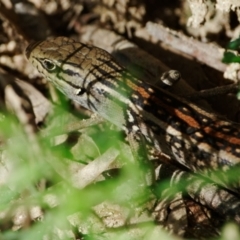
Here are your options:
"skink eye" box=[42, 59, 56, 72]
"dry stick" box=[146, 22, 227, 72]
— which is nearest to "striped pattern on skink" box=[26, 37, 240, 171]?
"skink eye" box=[42, 59, 56, 72]

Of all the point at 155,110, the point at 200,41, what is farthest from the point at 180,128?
the point at 200,41

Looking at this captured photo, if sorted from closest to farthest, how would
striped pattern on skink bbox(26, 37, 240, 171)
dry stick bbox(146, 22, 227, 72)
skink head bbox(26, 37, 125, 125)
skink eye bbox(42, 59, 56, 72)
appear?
striped pattern on skink bbox(26, 37, 240, 171), skink head bbox(26, 37, 125, 125), skink eye bbox(42, 59, 56, 72), dry stick bbox(146, 22, 227, 72)

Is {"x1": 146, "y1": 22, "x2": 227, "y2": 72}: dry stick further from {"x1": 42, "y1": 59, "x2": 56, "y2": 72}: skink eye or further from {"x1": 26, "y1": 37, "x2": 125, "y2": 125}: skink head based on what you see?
{"x1": 42, "y1": 59, "x2": 56, "y2": 72}: skink eye

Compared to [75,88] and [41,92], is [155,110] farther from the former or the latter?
[41,92]

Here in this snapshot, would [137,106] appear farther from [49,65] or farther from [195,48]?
[195,48]

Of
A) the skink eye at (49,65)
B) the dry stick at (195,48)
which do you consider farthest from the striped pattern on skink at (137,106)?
the dry stick at (195,48)

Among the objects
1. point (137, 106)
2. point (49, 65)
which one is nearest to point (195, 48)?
point (137, 106)
